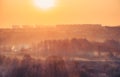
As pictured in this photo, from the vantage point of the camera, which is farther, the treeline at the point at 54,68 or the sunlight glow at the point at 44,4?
the sunlight glow at the point at 44,4

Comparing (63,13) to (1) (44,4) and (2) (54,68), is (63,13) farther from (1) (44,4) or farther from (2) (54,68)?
(2) (54,68)

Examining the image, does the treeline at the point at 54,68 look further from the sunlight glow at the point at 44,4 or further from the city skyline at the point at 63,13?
the sunlight glow at the point at 44,4

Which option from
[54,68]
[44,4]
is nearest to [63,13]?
[44,4]

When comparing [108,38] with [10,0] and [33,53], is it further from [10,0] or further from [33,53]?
[10,0]

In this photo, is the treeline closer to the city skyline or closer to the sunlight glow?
the city skyline

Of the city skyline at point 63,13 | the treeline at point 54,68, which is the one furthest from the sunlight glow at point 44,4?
the treeline at point 54,68

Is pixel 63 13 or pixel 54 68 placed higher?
pixel 63 13

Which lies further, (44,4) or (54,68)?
(44,4)

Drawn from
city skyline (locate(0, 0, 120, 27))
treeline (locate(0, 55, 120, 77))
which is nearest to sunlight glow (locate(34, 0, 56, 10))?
city skyline (locate(0, 0, 120, 27))
